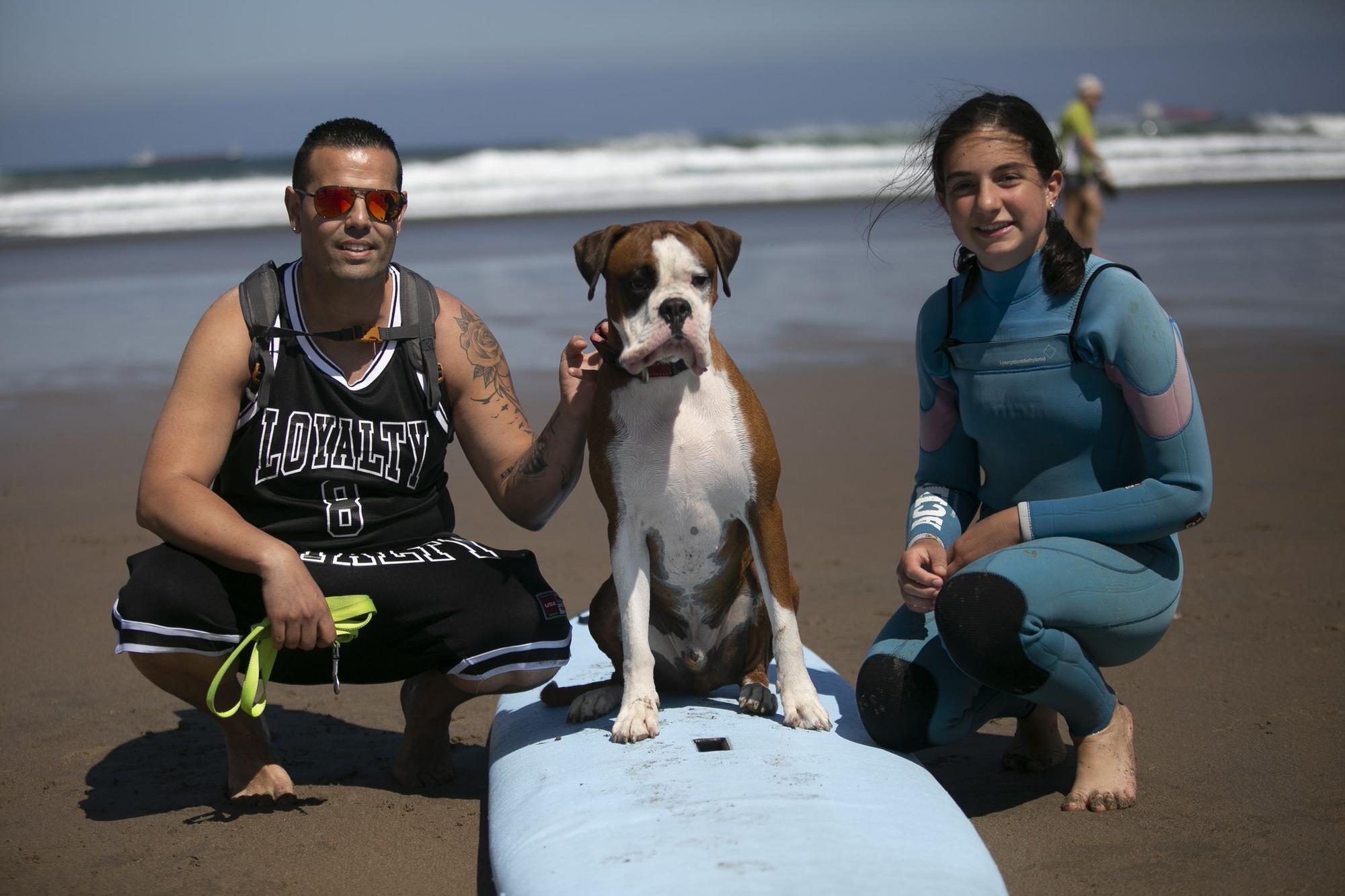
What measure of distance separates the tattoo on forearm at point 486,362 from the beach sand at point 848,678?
121 centimetres

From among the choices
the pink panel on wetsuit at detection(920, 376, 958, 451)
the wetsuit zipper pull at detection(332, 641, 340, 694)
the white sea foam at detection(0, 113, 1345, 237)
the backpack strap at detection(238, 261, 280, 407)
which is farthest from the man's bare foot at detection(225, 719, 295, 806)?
the white sea foam at detection(0, 113, 1345, 237)

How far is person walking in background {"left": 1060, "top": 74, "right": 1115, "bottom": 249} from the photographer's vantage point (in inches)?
482

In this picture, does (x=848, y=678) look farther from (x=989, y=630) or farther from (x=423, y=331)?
(x=423, y=331)

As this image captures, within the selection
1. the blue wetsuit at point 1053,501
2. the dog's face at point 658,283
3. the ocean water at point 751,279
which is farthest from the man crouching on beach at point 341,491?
the ocean water at point 751,279

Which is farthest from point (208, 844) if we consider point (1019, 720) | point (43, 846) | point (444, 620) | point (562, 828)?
point (1019, 720)

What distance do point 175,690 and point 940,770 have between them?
232 cm

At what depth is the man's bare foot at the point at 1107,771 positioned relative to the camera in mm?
3523

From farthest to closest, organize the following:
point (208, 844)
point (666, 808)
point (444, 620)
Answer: point (444, 620) → point (208, 844) → point (666, 808)

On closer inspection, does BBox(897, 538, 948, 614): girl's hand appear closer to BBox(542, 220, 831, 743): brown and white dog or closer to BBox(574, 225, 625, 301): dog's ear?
BBox(542, 220, 831, 743): brown and white dog

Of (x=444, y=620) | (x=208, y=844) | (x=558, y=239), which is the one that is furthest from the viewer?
(x=558, y=239)

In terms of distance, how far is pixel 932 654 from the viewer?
366cm

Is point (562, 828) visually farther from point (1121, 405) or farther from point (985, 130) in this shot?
point (985, 130)

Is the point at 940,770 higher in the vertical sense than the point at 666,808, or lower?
lower

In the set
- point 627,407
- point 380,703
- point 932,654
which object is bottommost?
point 380,703
